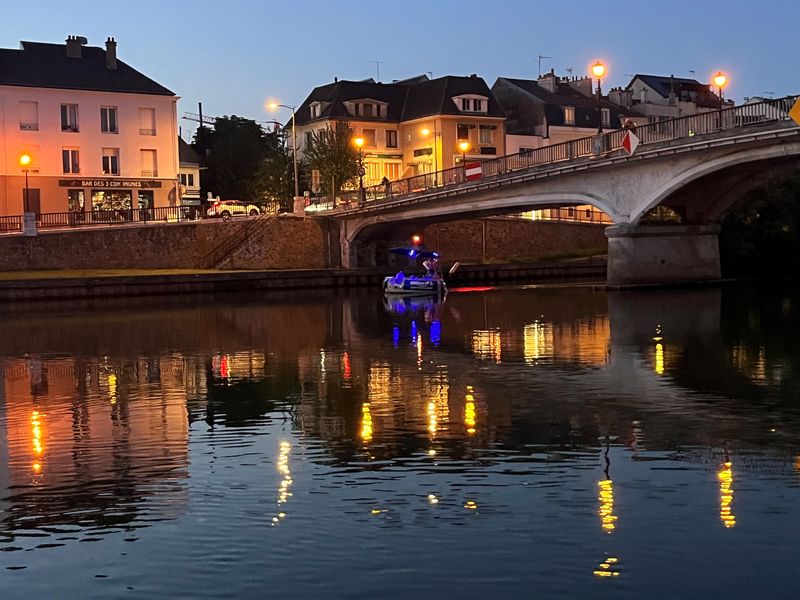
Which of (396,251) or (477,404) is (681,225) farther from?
(477,404)

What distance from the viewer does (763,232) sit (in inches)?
2867

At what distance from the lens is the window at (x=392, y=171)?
105250mm

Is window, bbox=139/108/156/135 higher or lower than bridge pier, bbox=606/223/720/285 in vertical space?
higher

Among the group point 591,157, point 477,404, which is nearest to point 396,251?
point 591,157

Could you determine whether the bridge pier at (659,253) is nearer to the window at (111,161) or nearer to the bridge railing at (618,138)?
the bridge railing at (618,138)

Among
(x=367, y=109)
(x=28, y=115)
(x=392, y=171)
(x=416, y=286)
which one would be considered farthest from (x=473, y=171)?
(x=367, y=109)

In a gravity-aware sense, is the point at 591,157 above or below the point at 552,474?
above

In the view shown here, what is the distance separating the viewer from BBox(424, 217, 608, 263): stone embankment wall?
86.6 m

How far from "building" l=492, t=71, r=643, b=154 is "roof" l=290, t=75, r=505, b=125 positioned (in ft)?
15.1

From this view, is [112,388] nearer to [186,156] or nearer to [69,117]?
[69,117]

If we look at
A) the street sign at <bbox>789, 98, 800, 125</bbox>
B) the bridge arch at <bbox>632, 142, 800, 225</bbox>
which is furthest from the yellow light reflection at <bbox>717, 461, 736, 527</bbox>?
the bridge arch at <bbox>632, 142, 800, 225</bbox>

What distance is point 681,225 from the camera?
58.1 metres

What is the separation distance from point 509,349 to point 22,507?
65.4 feet

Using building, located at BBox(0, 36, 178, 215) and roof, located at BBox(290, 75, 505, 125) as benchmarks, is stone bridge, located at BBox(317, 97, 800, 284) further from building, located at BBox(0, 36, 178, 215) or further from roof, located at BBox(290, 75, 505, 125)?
roof, located at BBox(290, 75, 505, 125)
